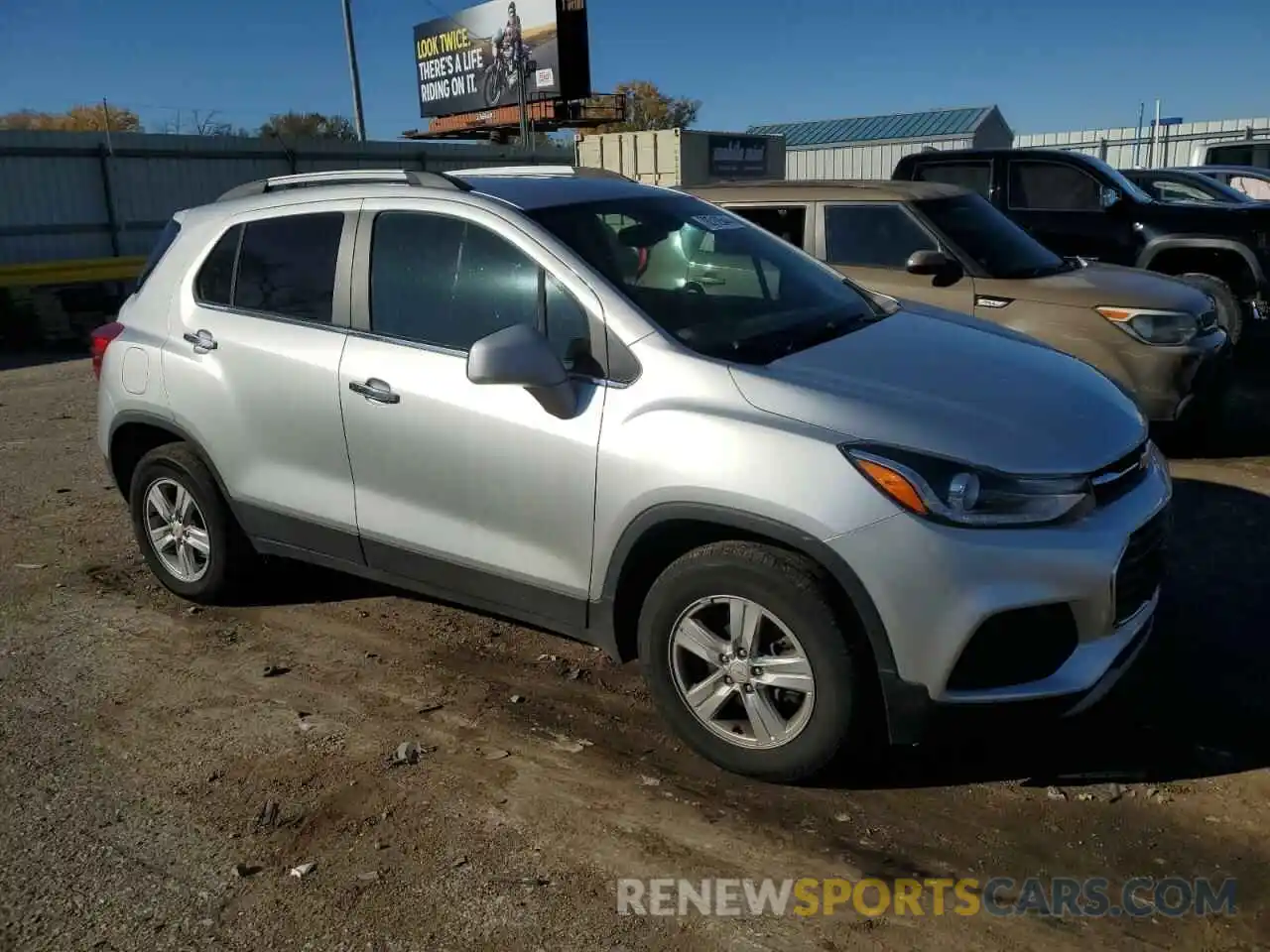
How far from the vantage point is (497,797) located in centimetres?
347

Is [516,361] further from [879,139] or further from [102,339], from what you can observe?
[879,139]

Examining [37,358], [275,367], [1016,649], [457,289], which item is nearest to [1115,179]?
[457,289]

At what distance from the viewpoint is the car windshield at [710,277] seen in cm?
374

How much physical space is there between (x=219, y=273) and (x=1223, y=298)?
8.24 metres

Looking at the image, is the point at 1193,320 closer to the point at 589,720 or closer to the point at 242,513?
the point at 589,720

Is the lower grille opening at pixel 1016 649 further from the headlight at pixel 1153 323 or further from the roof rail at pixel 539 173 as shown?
the headlight at pixel 1153 323

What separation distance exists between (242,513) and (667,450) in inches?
87.7

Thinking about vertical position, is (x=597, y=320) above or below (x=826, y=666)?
above

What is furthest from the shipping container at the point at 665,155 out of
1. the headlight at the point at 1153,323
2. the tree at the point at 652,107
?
the tree at the point at 652,107

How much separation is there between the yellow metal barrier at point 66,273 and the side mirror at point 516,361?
1448 centimetres

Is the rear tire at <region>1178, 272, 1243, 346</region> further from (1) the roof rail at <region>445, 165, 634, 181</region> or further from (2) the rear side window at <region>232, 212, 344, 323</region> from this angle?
(2) the rear side window at <region>232, 212, 344, 323</region>

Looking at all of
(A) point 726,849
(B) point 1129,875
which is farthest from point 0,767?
(B) point 1129,875

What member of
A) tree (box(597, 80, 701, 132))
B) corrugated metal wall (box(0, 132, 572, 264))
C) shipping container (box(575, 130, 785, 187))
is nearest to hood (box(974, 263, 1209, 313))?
shipping container (box(575, 130, 785, 187))

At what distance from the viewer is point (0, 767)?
376 centimetres
